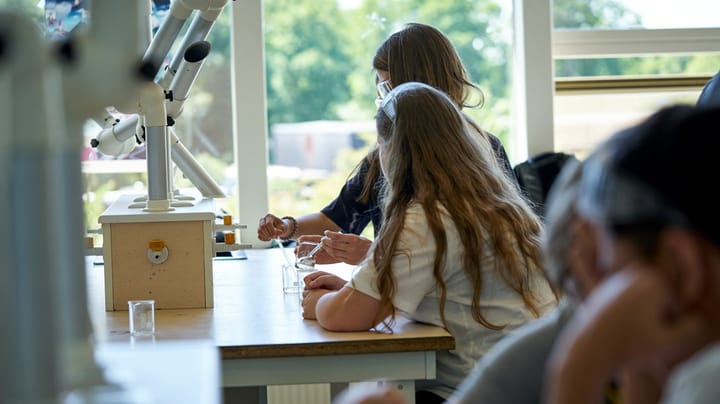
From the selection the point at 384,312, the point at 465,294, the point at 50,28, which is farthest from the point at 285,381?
the point at 50,28

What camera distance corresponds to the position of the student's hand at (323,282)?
223cm

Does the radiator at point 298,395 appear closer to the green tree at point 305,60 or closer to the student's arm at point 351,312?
the student's arm at point 351,312

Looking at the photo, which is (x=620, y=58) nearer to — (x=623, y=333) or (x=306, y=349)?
(x=306, y=349)

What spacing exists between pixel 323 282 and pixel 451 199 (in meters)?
0.34

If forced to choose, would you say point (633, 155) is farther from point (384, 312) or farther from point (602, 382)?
point (384, 312)

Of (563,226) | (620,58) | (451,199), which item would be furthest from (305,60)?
(563,226)

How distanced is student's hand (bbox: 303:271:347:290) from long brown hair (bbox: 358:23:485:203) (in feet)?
2.75

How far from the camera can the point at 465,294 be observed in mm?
2104

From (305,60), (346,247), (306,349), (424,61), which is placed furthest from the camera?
(305,60)

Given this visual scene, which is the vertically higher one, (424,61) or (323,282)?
(424,61)

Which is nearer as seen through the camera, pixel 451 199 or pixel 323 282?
pixel 451 199

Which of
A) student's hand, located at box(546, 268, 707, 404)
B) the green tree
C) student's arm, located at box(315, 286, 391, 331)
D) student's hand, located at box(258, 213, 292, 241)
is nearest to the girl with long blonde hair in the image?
student's arm, located at box(315, 286, 391, 331)

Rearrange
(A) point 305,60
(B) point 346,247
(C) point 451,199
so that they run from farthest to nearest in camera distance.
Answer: (A) point 305,60 < (B) point 346,247 < (C) point 451,199

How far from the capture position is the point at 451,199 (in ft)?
6.85
